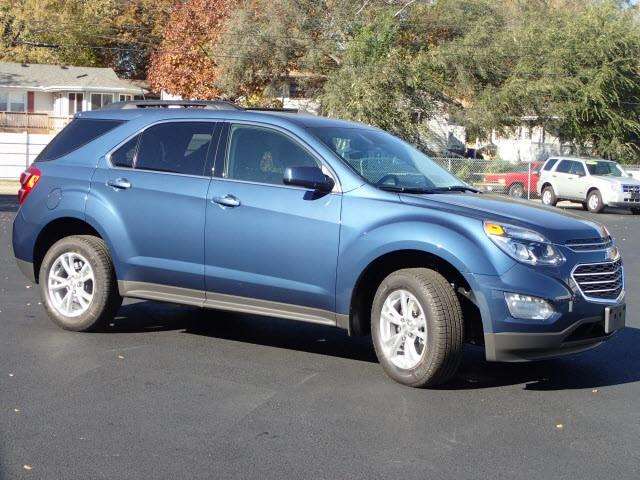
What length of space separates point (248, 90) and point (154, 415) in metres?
38.4

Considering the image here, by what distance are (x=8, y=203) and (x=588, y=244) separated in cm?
2163

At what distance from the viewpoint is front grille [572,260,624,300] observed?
6.43 m

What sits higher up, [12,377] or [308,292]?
[308,292]

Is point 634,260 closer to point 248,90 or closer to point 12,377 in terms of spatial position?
point 12,377

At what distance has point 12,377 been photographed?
668cm

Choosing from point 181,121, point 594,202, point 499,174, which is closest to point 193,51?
point 499,174

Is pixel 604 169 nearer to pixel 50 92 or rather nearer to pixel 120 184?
pixel 120 184

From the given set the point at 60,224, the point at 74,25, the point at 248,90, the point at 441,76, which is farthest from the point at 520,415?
the point at 74,25

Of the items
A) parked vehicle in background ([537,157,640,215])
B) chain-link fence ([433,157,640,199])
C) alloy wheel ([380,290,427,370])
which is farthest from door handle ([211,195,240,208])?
parked vehicle in background ([537,157,640,215])

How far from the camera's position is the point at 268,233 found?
7.18 metres

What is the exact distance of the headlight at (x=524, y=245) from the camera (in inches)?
248

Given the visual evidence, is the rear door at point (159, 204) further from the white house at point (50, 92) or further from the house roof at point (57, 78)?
the house roof at point (57, 78)

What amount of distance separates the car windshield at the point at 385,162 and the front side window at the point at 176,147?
0.95 meters

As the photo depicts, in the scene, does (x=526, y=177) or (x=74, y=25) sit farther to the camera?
(x=74, y=25)
